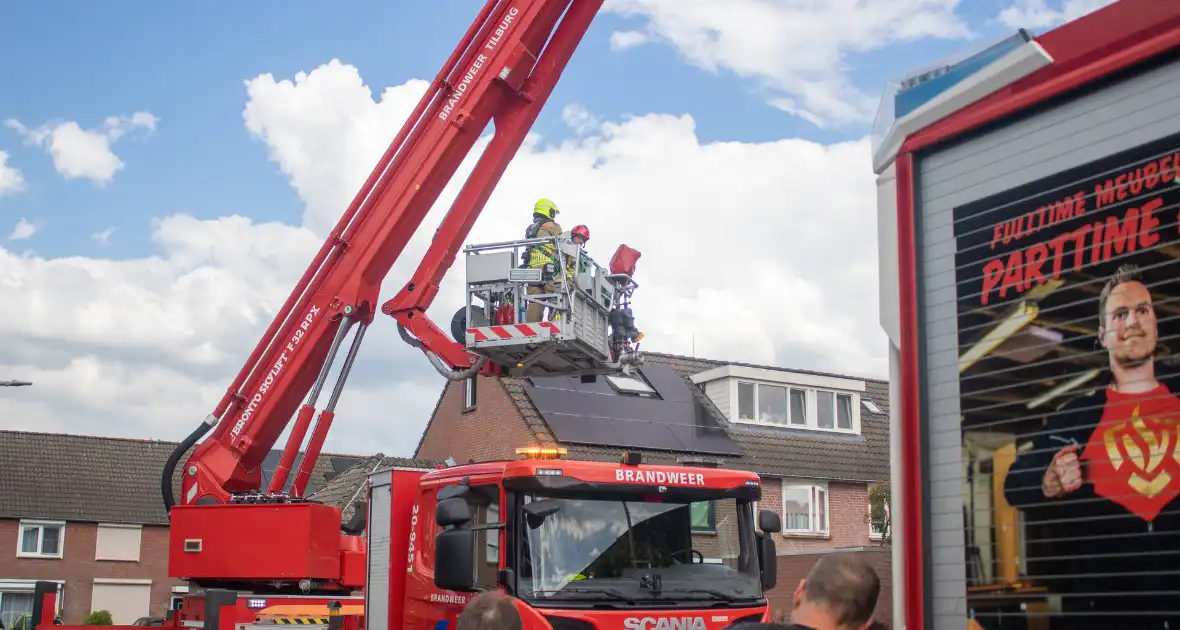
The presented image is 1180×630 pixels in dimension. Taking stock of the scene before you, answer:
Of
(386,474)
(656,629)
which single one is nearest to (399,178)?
(386,474)

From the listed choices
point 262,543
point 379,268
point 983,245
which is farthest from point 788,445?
point 983,245

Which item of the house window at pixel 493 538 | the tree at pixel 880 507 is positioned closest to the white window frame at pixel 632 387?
the tree at pixel 880 507

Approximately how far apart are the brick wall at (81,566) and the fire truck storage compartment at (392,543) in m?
33.9

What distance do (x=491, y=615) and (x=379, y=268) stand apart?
7698 millimetres

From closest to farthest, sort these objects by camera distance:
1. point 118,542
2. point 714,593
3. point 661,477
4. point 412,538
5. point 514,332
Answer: point 714,593
point 661,477
point 412,538
point 514,332
point 118,542

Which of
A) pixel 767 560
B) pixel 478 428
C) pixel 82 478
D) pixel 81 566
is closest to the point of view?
pixel 767 560

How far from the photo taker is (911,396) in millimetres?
4090

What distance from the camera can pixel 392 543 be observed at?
8.89 metres

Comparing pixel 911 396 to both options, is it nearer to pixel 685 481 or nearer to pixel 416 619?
pixel 685 481

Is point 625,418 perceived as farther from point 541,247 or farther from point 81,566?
point 81,566

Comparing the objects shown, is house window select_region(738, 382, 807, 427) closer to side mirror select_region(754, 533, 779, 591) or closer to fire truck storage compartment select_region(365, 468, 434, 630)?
fire truck storage compartment select_region(365, 468, 434, 630)

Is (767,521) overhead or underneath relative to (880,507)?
underneath

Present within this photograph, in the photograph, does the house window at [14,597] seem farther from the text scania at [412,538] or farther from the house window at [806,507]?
the text scania at [412,538]

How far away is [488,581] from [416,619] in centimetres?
131
